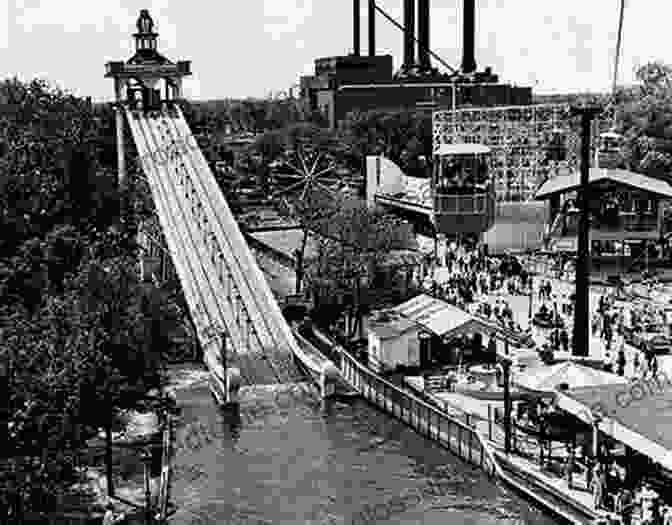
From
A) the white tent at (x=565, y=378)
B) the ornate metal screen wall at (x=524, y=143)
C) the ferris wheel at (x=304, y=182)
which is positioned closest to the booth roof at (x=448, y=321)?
the white tent at (x=565, y=378)

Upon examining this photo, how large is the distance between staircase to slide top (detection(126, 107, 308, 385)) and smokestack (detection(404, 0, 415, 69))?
6592 cm

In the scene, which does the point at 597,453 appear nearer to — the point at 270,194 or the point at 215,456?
the point at 215,456

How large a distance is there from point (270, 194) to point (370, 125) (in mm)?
24519

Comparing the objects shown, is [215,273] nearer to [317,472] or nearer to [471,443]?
[317,472]

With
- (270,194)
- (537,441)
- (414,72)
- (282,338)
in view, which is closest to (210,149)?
(270,194)

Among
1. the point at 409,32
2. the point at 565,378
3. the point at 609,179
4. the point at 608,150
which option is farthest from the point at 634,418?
the point at 409,32

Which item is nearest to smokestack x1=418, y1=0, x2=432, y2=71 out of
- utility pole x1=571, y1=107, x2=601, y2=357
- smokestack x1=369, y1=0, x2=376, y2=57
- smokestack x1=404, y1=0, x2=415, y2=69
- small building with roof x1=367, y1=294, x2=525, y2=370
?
smokestack x1=404, y1=0, x2=415, y2=69

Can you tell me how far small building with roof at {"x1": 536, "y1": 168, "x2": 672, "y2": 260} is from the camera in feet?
196

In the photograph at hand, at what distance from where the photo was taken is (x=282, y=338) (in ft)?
142

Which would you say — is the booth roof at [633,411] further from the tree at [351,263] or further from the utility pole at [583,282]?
the tree at [351,263]

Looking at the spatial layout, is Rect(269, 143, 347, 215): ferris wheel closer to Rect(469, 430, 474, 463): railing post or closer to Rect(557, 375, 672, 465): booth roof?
Rect(469, 430, 474, 463): railing post

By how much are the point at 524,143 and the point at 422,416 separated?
45.3 m

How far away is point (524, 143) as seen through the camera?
7662 cm

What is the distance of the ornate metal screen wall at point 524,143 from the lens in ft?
246
